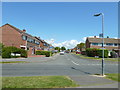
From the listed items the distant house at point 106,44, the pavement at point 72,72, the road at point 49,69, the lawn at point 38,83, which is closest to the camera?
the lawn at point 38,83

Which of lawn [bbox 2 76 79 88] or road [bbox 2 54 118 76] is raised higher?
lawn [bbox 2 76 79 88]

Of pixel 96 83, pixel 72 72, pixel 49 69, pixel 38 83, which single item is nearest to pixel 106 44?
pixel 49 69

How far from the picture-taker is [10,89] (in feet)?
19.5

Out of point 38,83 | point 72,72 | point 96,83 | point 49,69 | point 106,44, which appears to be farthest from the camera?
point 106,44

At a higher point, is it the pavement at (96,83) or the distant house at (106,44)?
the distant house at (106,44)

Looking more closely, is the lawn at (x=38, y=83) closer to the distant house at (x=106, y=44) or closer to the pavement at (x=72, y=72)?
the pavement at (x=72, y=72)

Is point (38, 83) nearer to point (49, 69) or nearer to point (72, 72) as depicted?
point (72, 72)

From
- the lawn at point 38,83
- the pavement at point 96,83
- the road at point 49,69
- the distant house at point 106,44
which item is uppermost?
the distant house at point 106,44

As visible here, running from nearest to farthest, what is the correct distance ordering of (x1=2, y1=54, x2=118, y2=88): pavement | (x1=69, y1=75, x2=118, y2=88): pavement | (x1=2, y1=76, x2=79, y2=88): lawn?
(x1=2, y1=76, x2=79, y2=88): lawn < (x1=69, y1=75, x2=118, y2=88): pavement < (x1=2, y1=54, x2=118, y2=88): pavement

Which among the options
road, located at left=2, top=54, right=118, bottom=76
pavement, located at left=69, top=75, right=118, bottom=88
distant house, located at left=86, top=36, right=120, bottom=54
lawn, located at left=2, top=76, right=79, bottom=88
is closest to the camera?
lawn, located at left=2, top=76, right=79, bottom=88

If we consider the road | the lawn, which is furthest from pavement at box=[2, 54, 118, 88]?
the lawn

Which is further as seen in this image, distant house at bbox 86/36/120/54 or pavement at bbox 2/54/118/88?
distant house at bbox 86/36/120/54

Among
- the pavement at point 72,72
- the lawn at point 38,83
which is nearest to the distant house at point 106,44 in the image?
the pavement at point 72,72

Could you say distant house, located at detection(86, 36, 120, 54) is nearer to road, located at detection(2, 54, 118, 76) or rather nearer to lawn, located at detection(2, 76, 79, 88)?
road, located at detection(2, 54, 118, 76)
